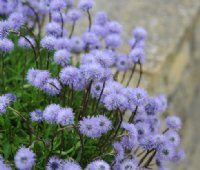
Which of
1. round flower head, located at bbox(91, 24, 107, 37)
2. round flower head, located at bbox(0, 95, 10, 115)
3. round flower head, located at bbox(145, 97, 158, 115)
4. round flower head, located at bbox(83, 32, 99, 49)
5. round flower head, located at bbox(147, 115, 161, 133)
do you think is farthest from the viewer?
round flower head, located at bbox(91, 24, 107, 37)

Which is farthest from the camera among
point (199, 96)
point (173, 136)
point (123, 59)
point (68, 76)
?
point (199, 96)

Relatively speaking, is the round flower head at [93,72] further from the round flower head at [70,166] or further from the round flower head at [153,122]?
the round flower head at [153,122]

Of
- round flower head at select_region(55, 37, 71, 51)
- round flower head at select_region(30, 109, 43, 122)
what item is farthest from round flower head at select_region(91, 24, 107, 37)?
round flower head at select_region(30, 109, 43, 122)

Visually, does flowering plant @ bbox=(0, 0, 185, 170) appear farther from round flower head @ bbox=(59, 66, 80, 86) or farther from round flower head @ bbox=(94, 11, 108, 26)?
round flower head @ bbox=(94, 11, 108, 26)

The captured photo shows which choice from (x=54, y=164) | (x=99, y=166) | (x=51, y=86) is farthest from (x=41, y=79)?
(x=99, y=166)

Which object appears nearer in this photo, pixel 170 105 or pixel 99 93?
pixel 99 93

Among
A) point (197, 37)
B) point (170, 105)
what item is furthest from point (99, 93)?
point (197, 37)

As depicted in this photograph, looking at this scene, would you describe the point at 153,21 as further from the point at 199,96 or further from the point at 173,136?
the point at 173,136

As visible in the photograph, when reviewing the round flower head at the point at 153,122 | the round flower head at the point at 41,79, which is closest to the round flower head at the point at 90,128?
the round flower head at the point at 41,79
